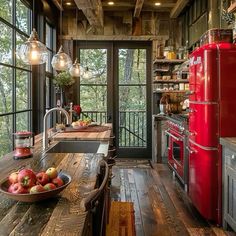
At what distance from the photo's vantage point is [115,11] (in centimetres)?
608

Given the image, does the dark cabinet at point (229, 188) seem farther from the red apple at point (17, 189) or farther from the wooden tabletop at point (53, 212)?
the red apple at point (17, 189)

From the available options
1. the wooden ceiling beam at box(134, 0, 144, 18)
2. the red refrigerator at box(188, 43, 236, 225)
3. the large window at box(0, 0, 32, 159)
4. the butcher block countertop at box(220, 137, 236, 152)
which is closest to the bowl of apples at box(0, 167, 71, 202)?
the butcher block countertop at box(220, 137, 236, 152)

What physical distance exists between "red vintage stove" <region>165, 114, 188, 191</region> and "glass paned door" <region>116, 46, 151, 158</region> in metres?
1.37

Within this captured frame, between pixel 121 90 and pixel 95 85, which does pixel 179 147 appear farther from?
pixel 95 85

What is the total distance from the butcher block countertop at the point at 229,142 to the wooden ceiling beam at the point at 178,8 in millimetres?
3211

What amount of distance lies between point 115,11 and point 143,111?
2.18 m

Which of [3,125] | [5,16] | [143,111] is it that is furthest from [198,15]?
[3,125]

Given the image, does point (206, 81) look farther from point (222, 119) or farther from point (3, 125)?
point (3, 125)

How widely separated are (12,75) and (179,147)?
248 centimetres

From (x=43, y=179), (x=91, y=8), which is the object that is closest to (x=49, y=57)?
(x=91, y=8)

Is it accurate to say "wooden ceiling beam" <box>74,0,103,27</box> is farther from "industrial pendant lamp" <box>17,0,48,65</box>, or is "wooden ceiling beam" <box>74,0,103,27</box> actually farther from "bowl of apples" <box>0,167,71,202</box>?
"bowl of apples" <box>0,167,71,202</box>

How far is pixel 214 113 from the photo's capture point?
9.56ft

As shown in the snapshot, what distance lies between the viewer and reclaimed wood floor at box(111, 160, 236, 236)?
2.88 m

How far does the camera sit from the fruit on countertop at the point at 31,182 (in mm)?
1214
